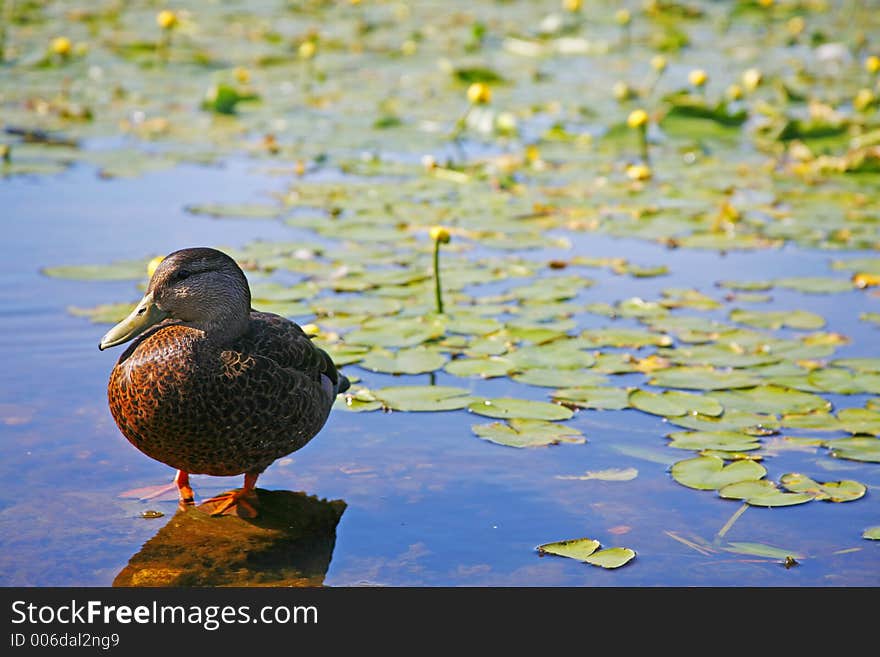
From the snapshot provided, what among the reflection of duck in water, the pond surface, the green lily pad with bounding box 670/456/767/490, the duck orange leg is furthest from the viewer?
the green lily pad with bounding box 670/456/767/490

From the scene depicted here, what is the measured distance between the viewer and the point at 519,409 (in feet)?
15.5

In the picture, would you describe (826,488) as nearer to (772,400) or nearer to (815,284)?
(772,400)

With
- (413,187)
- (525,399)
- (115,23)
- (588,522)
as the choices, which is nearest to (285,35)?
(115,23)

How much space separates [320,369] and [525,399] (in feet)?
3.44

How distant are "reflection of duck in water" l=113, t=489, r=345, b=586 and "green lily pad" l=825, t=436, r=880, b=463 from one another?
5.96 feet

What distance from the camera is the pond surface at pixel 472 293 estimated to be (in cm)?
391

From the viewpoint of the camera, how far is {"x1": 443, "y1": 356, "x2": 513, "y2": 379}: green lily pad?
5.02 metres

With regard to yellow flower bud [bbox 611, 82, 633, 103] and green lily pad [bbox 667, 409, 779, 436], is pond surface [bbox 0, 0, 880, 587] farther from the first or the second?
yellow flower bud [bbox 611, 82, 633, 103]

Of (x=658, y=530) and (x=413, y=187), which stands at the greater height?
(x=413, y=187)

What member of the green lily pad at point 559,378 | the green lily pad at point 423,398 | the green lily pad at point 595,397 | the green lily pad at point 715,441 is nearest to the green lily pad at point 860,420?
the green lily pad at point 715,441

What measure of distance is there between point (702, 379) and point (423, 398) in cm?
117

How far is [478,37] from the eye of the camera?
11.8 meters

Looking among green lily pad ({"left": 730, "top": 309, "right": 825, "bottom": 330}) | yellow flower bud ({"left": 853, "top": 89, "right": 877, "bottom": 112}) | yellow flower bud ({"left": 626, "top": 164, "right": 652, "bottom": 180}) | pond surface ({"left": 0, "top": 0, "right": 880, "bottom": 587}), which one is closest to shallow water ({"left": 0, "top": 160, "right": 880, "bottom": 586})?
pond surface ({"left": 0, "top": 0, "right": 880, "bottom": 587})
